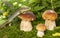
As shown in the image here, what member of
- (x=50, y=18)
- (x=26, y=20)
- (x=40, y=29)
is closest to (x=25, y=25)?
(x=26, y=20)

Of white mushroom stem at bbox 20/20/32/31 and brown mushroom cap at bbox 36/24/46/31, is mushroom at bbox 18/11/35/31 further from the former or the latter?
brown mushroom cap at bbox 36/24/46/31

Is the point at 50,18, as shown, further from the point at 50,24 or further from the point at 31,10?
the point at 31,10

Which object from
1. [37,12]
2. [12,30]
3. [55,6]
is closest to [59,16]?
[55,6]

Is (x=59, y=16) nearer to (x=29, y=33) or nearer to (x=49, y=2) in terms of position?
(x=49, y=2)

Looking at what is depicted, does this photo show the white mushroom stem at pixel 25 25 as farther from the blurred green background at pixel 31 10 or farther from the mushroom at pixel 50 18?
the mushroom at pixel 50 18

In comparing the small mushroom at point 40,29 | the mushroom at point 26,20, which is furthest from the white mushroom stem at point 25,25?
the small mushroom at point 40,29

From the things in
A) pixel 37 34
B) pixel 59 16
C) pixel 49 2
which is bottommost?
pixel 37 34
